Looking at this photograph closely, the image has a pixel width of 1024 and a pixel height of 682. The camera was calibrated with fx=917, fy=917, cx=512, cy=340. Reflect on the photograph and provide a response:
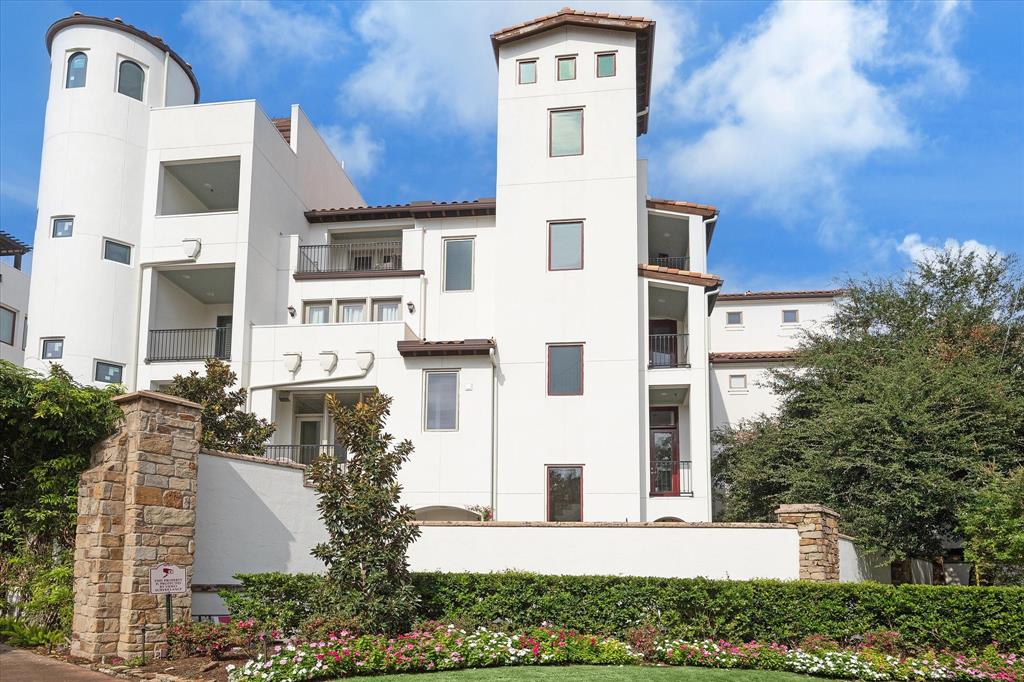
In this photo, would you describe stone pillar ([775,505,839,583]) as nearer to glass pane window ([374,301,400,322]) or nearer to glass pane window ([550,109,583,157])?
glass pane window ([550,109,583,157])

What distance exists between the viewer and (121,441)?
12.6 metres

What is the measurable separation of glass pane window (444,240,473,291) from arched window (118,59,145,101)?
31.1 feet

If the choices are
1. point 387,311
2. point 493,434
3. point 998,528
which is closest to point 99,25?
point 387,311

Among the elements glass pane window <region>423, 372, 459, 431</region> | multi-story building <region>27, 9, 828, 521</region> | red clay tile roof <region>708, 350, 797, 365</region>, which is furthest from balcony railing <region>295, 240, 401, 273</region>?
red clay tile roof <region>708, 350, 797, 365</region>

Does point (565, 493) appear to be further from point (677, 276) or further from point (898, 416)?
point (898, 416)

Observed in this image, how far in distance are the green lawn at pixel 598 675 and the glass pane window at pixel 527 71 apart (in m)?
17.6

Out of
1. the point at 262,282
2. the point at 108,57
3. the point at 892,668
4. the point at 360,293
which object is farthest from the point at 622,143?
the point at 892,668

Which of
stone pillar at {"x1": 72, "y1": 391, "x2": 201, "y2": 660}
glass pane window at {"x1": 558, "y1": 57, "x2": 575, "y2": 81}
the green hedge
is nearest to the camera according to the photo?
stone pillar at {"x1": 72, "y1": 391, "x2": 201, "y2": 660}

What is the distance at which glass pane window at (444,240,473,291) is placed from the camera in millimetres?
26000

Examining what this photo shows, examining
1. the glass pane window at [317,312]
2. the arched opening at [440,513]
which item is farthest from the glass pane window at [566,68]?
the arched opening at [440,513]

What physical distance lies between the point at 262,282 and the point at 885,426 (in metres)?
16.4

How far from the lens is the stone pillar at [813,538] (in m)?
16.0

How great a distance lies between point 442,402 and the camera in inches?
933

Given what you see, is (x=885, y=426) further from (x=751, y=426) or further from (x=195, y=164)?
(x=195, y=164)
